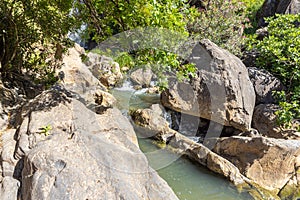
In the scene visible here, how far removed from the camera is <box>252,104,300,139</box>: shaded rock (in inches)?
322

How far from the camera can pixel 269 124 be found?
860cm

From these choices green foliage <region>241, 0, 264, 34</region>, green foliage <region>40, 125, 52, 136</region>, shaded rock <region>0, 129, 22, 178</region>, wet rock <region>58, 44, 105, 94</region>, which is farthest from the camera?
green foliage <region>241, 0, 264, 34</region>

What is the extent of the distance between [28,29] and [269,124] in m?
7.46

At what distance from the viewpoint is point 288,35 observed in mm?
9906

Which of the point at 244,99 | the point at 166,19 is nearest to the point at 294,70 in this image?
the point at 244,99

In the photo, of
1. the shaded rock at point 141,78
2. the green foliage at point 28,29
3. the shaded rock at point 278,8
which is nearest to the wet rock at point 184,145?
the green foliage at point 28,29

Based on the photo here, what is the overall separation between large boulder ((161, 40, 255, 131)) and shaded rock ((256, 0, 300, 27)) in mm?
9083

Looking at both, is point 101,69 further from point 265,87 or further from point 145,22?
point 145,22

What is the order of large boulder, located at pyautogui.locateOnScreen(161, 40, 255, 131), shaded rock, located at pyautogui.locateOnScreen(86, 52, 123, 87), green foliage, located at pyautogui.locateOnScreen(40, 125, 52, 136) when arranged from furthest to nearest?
shaded rock, located at pyautogui.locateOnScreen(86, 52, 123, 87)
large boulder, located at pyautogui.locateOnScreen(161, 40, 255, 131)
green foliage, located at pyautogui.locateOnScreen(40, 125, 52, 136)

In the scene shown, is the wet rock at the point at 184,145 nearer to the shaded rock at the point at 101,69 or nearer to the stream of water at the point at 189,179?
the stream of water at the point at 189,179

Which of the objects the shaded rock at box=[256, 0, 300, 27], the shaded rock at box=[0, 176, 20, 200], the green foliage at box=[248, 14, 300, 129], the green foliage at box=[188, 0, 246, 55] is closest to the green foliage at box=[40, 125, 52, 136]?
the shaded rock at box=[0, 176, 20, 200]

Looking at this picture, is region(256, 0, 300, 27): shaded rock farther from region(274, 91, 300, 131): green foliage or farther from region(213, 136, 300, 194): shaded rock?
region(213, 136, 300, 194): shaded rock

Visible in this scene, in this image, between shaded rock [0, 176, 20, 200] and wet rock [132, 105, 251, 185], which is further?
wet rock [132, 105, 251, 185]

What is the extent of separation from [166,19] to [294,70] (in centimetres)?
716
